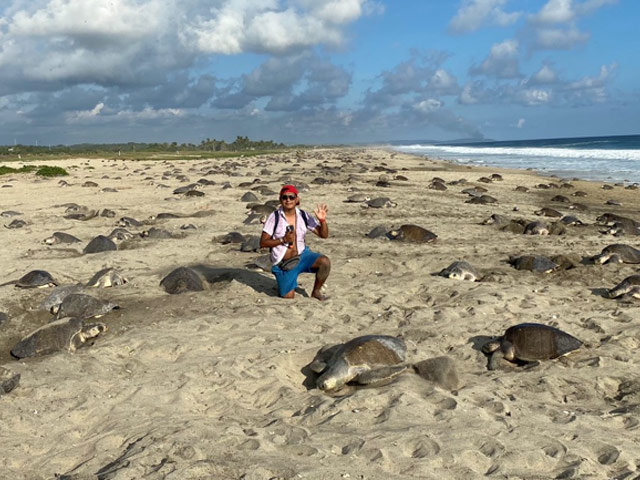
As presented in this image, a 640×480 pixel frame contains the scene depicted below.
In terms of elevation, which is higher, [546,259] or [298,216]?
[298,216]

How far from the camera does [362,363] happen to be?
187 inches

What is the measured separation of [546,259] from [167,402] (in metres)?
6.35

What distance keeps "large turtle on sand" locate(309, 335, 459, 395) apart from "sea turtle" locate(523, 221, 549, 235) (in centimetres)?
725

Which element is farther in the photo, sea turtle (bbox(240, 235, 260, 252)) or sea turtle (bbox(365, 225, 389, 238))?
sea turtle (bbox(365, 225, 389, 238))

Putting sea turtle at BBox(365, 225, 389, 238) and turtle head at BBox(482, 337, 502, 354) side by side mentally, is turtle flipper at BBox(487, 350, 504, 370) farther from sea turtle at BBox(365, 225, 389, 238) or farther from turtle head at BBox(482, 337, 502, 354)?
sea turtle at BBox(365, 225, 389, 238)

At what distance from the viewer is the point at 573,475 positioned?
326cm

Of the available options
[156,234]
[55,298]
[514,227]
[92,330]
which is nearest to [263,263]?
[55,298]

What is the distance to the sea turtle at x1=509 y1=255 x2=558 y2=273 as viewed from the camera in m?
8.19

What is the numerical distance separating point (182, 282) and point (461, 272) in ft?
13.3

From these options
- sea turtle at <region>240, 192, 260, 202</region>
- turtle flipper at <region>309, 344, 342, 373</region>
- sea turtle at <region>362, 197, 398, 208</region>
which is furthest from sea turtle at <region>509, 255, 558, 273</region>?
sea turtle at <region>240, 192, 260, 202</region>

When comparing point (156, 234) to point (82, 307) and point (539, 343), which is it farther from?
point (539, 343)

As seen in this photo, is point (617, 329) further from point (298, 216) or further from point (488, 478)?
point (298, 216)

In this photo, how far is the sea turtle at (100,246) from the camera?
31.9 feet

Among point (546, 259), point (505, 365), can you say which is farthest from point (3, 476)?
point (546, 259)
